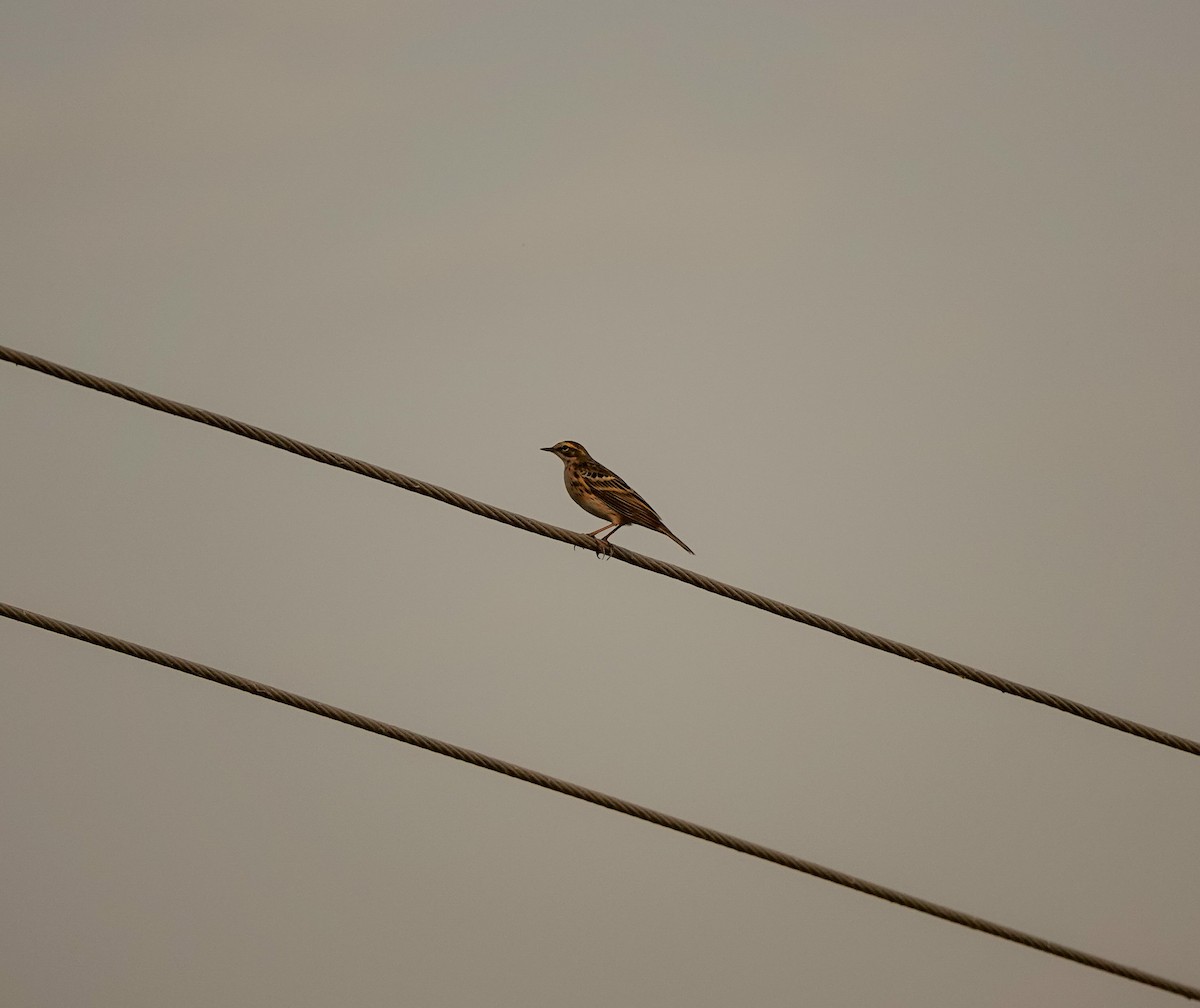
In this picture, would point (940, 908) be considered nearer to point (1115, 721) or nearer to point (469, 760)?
point (1115, 721)

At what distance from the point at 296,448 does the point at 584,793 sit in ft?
7.86

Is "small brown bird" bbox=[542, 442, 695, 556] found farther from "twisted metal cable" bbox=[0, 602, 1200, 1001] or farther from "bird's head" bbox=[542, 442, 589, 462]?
"twisted metal cable" bbox=[0, 602, 1200, 1001]

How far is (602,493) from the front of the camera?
12.1m

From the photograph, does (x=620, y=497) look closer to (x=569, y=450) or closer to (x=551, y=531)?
(x=569, y=450)

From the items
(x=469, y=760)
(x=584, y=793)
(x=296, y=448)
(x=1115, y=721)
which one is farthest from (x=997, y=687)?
(x=296, y=448)

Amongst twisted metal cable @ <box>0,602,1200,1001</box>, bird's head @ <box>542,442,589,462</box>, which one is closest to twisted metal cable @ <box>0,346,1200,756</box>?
twisted metal cable @ <box>0,602,1200,1001</box>

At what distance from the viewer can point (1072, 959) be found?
756 centimetres

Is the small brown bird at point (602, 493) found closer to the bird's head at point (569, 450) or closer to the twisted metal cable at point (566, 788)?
the bird's head at point (569, 450)

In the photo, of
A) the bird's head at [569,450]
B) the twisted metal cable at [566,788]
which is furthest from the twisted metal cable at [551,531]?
the bird's head at [569,450]

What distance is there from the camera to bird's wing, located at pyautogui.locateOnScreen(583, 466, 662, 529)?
11586 millimetres

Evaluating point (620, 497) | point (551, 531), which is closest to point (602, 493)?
point (620, 497)

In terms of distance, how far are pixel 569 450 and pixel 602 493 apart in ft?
3.76

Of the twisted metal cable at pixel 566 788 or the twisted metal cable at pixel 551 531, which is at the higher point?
the twisted metal cable at pixel 551 531

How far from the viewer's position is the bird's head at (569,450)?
43.0 feet
